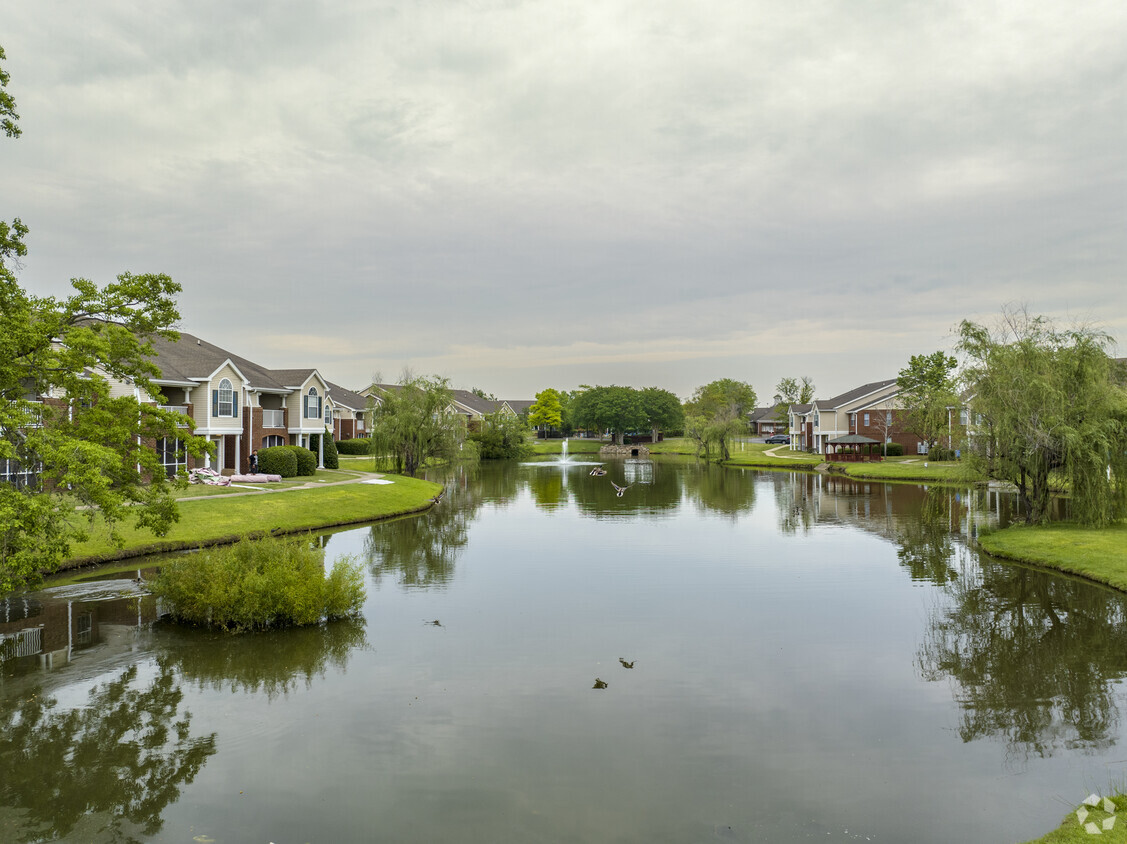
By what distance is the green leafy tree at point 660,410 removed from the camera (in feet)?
408

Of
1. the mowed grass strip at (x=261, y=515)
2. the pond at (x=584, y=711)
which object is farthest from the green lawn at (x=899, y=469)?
the mowed grass strip at (x=261, y=515)

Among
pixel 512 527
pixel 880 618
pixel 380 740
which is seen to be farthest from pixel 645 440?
pixel 380 740

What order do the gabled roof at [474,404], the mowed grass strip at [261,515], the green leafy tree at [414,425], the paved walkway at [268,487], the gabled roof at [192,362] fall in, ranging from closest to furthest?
the mowed grass strip at [261,515] < the paved walkway at [268,487] < the gabled roof at [192,362] < the green leafy tree at [414,425] < the gabled roof at [474,404]

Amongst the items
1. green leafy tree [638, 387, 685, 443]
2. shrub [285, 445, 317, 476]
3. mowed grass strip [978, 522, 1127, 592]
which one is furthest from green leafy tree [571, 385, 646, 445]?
mowed grass strip [978, 522, 1127, 592]

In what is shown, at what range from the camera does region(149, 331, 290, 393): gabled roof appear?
40.1m

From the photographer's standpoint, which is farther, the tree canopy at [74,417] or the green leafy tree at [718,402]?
the green leafy tree at [718,402]

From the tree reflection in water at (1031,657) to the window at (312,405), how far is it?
42.2 meters

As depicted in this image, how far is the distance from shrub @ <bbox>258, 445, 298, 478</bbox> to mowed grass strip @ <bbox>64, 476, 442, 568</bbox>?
5.57 metres

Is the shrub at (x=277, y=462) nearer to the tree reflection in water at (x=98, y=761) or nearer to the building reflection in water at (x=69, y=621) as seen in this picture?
the building reflection in water at (x=69, y=621)

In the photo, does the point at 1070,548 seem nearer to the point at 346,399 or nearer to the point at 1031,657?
the point at 1031,657

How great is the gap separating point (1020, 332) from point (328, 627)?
2693cm

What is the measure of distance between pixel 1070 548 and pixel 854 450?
5509 centimetres

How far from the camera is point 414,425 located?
182ft

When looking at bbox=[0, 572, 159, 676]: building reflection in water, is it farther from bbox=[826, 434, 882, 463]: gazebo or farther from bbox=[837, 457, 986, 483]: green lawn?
bbox=[826, 434, 882, 463]: gazebo
